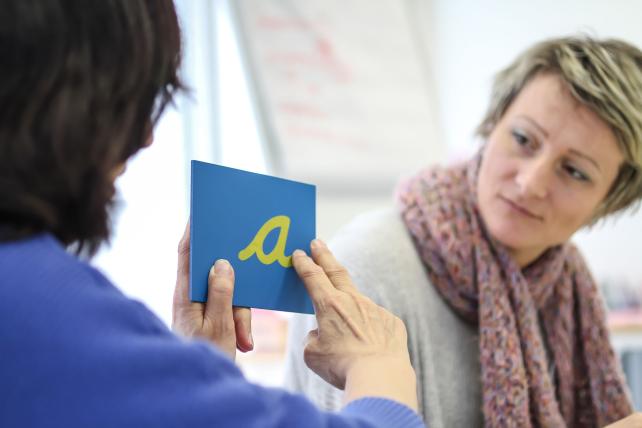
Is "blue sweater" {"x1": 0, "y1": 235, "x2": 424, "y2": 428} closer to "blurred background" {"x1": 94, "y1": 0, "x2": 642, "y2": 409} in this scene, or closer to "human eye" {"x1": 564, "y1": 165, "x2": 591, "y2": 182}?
"human eye" {"x1": 564, "y1": 165, "x2": 591, "y2": 182}

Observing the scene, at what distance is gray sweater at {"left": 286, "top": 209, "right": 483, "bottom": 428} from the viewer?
1276mm

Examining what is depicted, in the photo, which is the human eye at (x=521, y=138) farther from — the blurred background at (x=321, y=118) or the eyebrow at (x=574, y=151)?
the blurred background at (x=321, y=118)

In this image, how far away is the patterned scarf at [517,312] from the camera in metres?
1.30

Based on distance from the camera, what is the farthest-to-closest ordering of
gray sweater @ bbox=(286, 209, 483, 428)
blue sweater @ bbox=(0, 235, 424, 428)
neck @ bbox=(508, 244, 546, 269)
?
neck @ bbox=(508, 244, 546, 269)
gray sweater @ bbox=(286, 209, 483, 428)
blue sweater @ bbox=(0, 235, 424, 428)

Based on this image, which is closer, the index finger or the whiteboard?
the index finger

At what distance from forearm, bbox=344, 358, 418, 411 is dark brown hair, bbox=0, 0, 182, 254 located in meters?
0.30

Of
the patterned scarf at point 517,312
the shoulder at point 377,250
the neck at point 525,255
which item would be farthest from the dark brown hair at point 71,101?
the neck at point 525,255

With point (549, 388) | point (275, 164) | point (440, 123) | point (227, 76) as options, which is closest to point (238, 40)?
point (227, 76)

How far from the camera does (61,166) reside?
546 millimetres

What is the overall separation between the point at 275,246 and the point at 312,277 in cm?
6

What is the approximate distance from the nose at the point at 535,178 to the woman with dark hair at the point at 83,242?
0.81 metres

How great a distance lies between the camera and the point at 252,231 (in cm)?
85

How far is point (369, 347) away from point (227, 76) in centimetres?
185

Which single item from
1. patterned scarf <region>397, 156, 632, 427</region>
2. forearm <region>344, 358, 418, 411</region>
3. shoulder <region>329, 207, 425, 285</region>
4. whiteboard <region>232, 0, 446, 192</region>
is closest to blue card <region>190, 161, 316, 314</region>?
forearm <region>344, 358, 418, 411</region>
